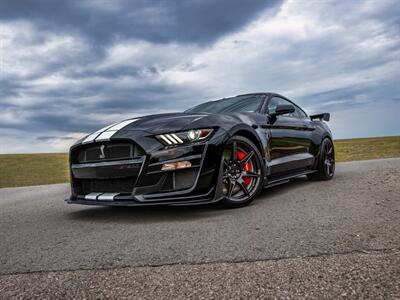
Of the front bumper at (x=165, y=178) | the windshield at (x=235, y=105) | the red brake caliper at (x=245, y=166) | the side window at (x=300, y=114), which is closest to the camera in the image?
the front bumper at (x=165, y=178)

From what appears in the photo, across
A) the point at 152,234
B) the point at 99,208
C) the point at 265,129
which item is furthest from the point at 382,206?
the point at 99,208

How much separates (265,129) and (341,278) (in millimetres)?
2662

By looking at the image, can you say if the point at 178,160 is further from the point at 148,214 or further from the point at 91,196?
the point at 91,196

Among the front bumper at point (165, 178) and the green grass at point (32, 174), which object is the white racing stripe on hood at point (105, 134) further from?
the green grass at point (32, 174)

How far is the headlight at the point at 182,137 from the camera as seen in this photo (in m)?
3.12

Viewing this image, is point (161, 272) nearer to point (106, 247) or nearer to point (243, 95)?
point (106, 247)

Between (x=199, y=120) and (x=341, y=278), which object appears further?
(x=199, y=120)

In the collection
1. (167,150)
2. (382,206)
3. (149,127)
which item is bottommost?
(382,206)

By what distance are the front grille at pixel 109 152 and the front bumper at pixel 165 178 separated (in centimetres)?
6

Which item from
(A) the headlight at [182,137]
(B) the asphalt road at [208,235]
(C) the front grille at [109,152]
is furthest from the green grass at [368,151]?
(C) the front grille at [109,152]

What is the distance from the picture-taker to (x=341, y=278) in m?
1.58

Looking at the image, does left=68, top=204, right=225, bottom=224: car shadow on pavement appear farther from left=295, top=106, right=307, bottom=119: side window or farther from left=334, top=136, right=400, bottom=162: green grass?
left=334, top=136, right=400, bottom=162: green grass

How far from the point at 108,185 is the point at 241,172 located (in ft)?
4.37

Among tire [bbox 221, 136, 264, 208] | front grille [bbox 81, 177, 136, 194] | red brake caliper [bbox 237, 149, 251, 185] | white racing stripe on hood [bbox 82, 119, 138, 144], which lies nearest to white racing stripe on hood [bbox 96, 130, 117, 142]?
white racing stripe on hood [bbox 82, 119, 138, 144]
